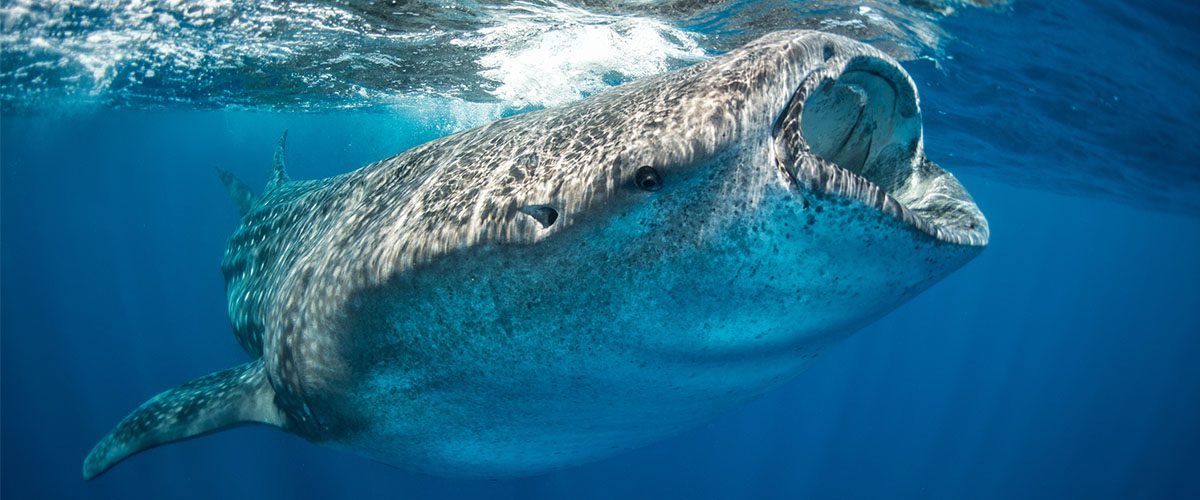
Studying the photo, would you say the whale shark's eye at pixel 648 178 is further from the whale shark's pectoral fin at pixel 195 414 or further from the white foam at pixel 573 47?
the white foam at pixel 573 47

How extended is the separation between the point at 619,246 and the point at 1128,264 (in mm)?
102140

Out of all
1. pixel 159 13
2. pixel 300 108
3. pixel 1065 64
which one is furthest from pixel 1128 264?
pixel 159 13

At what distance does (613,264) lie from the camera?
1.89 m

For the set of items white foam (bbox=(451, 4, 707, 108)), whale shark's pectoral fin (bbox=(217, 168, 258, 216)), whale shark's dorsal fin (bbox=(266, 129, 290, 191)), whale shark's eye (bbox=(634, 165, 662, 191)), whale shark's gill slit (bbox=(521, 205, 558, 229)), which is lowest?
whale shark's pectoral fin (bbox=(217, 168, 258, 216))

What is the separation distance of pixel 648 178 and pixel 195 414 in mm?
3265

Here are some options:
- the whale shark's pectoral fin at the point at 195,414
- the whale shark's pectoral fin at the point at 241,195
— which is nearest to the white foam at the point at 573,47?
the whale shark's pectoral fin at the point at 241,195

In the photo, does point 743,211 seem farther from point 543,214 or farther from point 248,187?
point 248,187

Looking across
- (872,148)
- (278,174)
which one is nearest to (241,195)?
(278,174)

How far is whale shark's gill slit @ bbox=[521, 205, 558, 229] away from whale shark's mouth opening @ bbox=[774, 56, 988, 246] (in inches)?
28.3

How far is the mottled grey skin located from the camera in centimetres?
172

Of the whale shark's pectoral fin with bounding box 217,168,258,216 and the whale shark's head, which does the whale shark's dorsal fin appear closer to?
the whale shark's pectoral fin with bounding box 217,168,258,216

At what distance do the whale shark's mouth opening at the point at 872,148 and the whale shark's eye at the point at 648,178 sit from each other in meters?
0.34

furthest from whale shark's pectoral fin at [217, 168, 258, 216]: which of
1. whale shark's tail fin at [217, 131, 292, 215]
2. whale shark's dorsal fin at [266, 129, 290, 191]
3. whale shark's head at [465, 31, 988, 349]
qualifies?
whale shark's head at [465, 31, 988, 349]

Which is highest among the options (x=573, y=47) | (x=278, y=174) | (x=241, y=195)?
(x=573, y=47)
